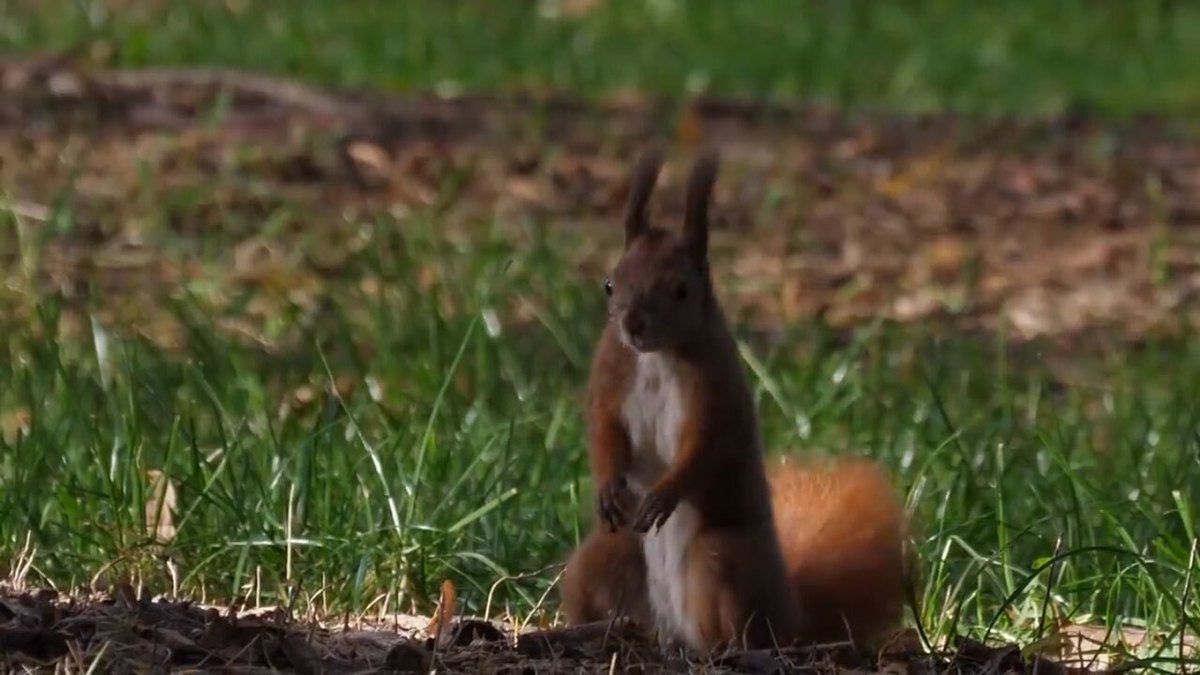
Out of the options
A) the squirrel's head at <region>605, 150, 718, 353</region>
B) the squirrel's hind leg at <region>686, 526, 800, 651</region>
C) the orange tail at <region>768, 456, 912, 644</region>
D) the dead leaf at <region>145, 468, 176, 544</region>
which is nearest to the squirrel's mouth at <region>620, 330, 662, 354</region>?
the squirrel's head at <region>605, 150, 718, 353</region>

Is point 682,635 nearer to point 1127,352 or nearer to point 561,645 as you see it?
point 561,645

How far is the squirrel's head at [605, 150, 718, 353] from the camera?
3580 millimetres

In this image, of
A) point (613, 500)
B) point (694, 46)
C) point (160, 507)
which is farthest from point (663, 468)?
point (694, 46)

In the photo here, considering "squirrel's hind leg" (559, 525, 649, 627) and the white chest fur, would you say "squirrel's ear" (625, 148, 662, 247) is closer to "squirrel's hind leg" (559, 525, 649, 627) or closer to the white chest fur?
the white chest fur

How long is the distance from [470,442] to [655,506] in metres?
1.50

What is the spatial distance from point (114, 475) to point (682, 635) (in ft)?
4.58

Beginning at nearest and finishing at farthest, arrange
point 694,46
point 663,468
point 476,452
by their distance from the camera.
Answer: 1. point 663,468
2. point 476,452
3. point 694,46

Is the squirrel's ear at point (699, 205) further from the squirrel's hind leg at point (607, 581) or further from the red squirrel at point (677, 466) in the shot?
the squirrel's hind leg at point (607, 581)

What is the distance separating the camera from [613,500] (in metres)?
3.72

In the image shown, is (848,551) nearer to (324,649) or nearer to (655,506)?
(655,506)

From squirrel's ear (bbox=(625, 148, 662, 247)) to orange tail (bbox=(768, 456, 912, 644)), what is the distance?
62 cm

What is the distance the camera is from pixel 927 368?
254 inches

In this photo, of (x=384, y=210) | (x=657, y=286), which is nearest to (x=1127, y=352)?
(x=384, y=210)

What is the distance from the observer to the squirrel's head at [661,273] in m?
3.58
